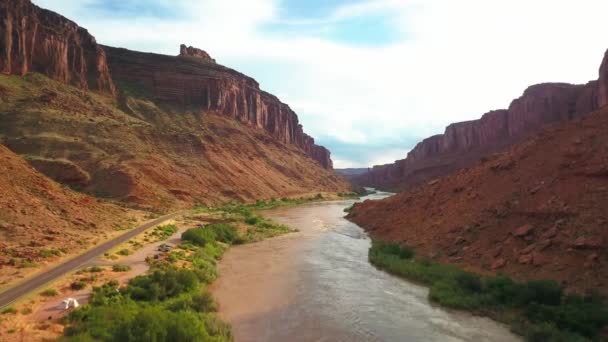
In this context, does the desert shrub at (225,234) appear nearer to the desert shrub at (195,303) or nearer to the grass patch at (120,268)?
the grass patch at (120,268)

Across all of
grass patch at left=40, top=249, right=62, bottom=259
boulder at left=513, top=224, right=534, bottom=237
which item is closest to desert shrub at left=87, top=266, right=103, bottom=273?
grass patch at left=40, top=249, right=62, bottom=259

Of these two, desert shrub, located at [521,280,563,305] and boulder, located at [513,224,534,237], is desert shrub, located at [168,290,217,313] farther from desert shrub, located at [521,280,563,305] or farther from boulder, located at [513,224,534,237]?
boulder, located at [513,224,534,237]

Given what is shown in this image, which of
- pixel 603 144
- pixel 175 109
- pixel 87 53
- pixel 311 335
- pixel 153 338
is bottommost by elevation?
pixel 311 335

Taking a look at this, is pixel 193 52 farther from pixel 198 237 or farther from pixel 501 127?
pixel 198 237

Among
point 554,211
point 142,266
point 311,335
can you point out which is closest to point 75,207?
point 142,266

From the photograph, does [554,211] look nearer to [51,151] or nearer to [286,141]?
[51,151]

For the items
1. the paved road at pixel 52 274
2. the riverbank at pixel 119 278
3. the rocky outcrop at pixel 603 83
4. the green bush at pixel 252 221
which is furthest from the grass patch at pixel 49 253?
the rocky outcrop at pixel 603 83
